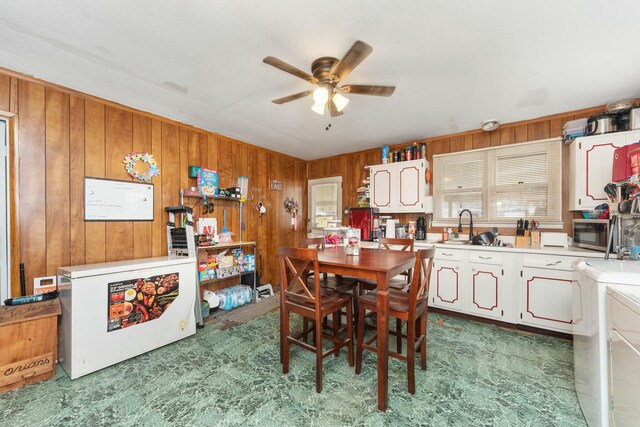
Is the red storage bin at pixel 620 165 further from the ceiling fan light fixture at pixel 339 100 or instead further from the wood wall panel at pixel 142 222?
the wood wall panel at pixel 142 222

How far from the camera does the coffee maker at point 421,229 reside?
12.4 ft

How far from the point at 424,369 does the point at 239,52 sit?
9.28ft

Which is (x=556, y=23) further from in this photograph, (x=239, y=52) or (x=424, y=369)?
A: (x=424, y=369)

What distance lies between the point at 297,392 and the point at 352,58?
2.30 m

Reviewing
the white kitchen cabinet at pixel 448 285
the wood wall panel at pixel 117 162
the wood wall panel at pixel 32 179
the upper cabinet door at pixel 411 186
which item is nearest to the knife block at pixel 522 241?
the white kitchen cabinet at pixel 448 285

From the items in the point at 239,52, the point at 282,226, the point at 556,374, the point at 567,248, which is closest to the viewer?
the point at 239,52

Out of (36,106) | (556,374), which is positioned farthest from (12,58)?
(556,374)

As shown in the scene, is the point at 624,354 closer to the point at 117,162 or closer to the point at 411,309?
the point at 411,309

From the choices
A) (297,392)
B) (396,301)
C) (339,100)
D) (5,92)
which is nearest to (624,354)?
(396,301)

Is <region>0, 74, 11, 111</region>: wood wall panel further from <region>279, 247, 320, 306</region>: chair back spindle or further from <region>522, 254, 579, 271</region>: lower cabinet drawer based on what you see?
<region>522, 254, 579, 271</region>: lower cabinet drawer

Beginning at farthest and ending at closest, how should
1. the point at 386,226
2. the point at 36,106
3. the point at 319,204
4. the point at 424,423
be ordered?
the point at 319,204 < the point at 386,226 < the point at 36,106 < the point at 424,423

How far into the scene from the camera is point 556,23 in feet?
5.18

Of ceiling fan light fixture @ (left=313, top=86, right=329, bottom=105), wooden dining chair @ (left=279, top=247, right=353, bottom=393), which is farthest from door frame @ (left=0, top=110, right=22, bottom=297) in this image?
ceiling fan light fixture @ (left=313, top=86, right=329, bottom=105)

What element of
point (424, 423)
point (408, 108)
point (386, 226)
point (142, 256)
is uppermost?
point (408, 108)
